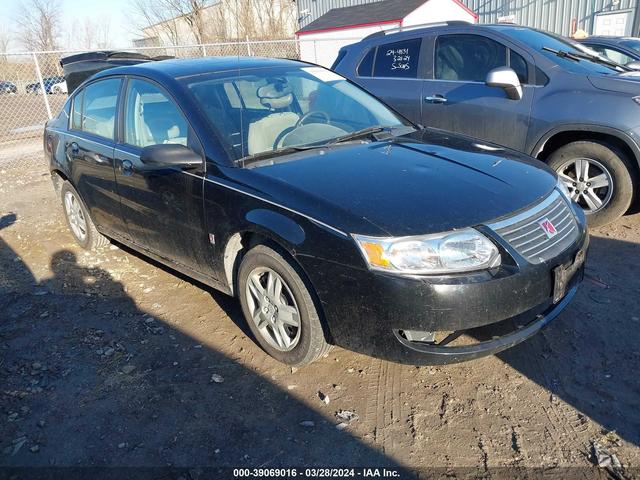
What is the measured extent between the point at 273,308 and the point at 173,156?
1.09 meters

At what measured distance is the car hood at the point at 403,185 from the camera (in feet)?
8.25

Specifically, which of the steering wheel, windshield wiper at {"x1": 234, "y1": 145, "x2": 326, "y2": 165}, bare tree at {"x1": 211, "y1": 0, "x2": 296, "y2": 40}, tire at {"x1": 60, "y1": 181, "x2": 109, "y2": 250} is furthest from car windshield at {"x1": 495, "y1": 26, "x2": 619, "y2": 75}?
bare tree at {"x1": 211, "y1": 0, "x2": 296, "y2": 40}

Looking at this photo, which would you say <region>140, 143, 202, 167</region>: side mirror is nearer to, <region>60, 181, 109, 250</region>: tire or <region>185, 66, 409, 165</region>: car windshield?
<region>185, 66, 409, 165</region>: car windshield

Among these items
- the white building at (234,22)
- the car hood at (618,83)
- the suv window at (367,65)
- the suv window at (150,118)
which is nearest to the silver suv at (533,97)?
the car hood at (618,83)

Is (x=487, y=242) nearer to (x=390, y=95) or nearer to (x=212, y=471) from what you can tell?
(x=212, y=471)

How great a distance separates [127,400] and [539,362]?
7.74ft

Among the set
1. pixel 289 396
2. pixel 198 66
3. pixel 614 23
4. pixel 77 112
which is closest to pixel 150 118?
pixel 198 66

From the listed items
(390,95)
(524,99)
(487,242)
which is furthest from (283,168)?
(390,95)

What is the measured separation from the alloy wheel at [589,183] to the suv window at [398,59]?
209cm

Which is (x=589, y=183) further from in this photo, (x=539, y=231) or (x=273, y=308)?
(x=273, y=308)

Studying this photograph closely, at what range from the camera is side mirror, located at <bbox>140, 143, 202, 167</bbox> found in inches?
123

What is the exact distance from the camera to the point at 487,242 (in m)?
2.48

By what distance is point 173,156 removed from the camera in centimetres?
312

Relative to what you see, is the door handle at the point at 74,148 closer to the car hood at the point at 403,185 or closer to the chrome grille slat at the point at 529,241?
the car hood at the point at 403,185
